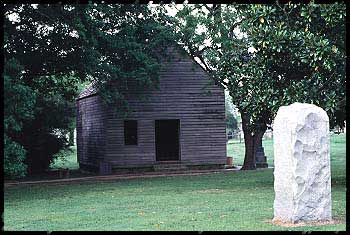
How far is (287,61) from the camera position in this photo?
62.8 feet

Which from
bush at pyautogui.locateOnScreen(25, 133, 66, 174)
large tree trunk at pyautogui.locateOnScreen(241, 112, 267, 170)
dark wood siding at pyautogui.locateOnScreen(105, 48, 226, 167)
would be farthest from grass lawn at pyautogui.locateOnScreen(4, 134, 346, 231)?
bush at pyautogui.locateOnScreen(25, 133, 66, 174)

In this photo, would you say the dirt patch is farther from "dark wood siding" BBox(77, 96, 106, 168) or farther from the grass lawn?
"dark wood siding" BBox(77, 96, 106, 168)

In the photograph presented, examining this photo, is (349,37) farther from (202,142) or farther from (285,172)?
(202,142)

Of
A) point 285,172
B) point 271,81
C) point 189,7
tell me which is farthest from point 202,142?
point 285,172

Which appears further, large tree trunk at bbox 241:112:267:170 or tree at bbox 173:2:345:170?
large tree trunk at bbox 241:112:267:170

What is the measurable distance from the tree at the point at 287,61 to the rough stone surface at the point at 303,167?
5.47m

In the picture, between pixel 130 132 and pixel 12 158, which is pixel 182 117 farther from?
pixel 12 158

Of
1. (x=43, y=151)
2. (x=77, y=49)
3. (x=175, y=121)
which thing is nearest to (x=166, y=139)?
(x=175, y=121)

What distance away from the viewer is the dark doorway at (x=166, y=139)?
34594mm

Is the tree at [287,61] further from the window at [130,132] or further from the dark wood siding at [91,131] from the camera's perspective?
the dark wood siding at [91,131]

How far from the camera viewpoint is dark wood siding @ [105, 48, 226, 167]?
31.0 metres

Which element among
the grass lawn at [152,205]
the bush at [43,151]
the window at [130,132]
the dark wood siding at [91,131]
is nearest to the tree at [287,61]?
the grass lawn at [152,205]

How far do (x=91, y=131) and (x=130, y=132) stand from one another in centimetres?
331

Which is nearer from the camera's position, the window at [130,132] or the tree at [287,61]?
the tree at [287,61]
